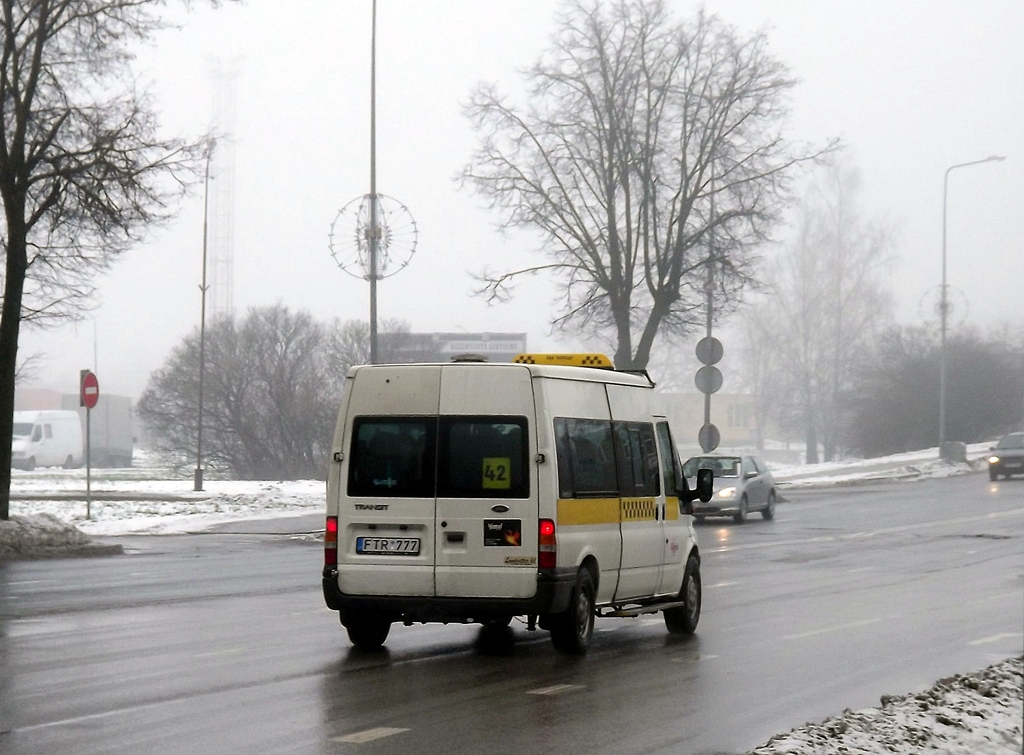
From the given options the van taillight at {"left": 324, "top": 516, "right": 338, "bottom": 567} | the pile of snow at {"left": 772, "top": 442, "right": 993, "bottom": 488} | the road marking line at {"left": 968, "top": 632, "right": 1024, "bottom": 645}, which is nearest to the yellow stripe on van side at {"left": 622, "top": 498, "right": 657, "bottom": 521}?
the van taillight at {"left": 324, "top": 516, "right": 338, "bottom": 567}

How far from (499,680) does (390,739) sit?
2.53 m

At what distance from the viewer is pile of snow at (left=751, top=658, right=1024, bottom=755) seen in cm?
767

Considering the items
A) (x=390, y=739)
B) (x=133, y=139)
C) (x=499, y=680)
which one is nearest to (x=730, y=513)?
(x=133, y=139)

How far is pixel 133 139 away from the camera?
25.2m

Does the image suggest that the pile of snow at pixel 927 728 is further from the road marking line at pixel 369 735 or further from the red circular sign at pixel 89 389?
the red circular sign at pixel 89 389

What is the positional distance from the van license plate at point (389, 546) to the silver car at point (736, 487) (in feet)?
68.5

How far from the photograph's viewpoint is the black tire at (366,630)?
12148mm

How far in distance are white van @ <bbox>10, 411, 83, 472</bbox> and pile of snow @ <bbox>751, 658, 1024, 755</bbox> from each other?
64.6 m

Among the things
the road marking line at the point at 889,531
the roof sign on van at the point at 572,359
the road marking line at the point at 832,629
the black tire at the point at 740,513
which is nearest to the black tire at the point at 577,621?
the road marking line at the point at 832,629

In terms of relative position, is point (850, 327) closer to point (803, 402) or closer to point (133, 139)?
point (803, 402)

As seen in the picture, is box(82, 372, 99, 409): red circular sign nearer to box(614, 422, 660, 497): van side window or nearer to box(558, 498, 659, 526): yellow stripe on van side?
box(614, 422, 660, 497): van side window

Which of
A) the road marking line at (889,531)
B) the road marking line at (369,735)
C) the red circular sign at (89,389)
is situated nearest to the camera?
the road marking line at (369,735)

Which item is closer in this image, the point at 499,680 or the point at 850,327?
the point at 499,680

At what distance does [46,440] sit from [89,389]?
138 feet
